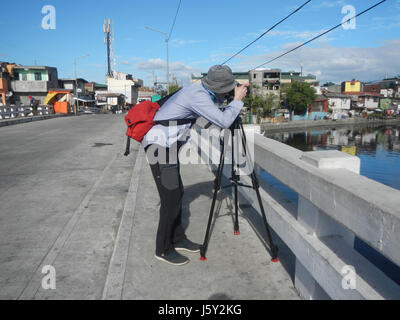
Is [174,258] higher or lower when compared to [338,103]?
lower

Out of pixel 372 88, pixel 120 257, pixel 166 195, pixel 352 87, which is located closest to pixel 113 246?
pixel 120 257

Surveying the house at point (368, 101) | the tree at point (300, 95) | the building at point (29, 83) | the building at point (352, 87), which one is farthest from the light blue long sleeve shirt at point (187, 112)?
the building at point (352, 87)

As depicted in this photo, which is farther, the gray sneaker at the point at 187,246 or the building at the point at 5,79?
the building at the point at 5,79

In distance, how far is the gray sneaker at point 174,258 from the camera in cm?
275

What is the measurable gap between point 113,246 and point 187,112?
4.93 ft

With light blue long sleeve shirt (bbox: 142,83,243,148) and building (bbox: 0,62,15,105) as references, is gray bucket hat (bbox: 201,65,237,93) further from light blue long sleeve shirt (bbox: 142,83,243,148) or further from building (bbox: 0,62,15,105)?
building (bbox: 0,62,15,105)

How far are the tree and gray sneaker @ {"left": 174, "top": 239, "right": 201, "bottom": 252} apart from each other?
66034 mm

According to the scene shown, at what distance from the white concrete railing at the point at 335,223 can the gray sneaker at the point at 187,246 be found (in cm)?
75

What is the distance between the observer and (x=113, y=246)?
3146mm

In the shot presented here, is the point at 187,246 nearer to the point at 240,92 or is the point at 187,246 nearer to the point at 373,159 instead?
the point at 240,92

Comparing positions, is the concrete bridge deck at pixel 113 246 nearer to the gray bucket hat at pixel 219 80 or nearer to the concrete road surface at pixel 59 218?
the concrete road surface at pixel 59 218

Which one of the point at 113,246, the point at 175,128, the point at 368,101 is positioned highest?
the point at 368,101

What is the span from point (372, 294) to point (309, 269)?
1.73 feet
